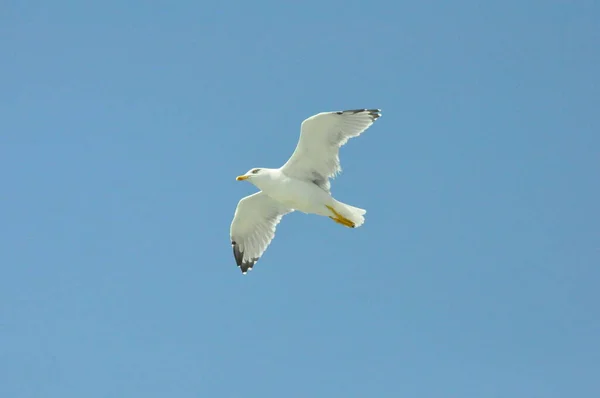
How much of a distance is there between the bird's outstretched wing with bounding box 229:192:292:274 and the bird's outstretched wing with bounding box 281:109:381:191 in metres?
1.12

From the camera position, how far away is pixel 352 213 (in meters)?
11.8

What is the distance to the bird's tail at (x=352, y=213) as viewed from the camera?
11.7 meters

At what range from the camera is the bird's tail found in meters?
11.7

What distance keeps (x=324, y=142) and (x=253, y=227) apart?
7.45 ft

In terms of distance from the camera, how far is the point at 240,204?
1284cm

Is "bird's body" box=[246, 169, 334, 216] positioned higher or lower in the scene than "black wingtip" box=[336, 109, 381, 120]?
lower

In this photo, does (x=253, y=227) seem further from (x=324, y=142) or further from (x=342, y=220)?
(x=324, y=142)

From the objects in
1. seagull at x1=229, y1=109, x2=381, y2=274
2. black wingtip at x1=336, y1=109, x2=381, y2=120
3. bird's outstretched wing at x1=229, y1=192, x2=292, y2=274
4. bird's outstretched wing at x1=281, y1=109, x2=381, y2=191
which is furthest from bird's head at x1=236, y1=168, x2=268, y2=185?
black wingtip at x1=336, y1=109, x2=381, y2=120

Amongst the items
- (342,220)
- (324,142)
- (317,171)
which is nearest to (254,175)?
(317,171)

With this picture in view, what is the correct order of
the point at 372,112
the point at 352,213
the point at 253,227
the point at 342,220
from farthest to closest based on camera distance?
the point at 253,227, the point at 342,220, the point at 352,213, the point at 372,112

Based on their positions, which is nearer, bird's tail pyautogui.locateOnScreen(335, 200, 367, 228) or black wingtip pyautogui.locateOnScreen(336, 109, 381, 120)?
black wingtip pyautogui.locateOnScreen(336, 109, 381, 120)

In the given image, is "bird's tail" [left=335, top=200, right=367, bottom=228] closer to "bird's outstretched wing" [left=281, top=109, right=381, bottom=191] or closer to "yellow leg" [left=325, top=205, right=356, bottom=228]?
"yellow leg" [left=325, top=205, right=356, bottom=228]

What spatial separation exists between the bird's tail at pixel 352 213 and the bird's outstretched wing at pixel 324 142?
0.33m

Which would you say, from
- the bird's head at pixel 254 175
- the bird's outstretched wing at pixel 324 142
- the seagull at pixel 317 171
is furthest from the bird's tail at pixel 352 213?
the bird's head at pixel 254 175
